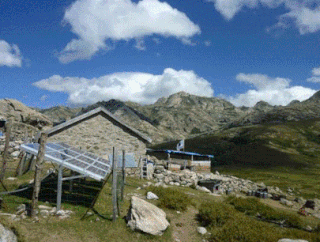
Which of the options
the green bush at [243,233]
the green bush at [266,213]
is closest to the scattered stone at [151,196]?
the green bush at [243,233]

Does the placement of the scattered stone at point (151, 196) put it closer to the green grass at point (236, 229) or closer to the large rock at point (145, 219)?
the green grass at point (236, 229)

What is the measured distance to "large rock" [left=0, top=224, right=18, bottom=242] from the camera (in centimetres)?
756

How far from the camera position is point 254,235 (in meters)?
10.6

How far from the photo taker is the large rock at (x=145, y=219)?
36.2 ft

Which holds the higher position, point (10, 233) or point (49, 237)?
point (10, 233)

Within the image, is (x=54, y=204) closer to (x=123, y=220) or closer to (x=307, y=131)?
(x=123, y=220)

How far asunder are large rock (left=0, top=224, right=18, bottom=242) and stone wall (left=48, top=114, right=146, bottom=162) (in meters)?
16.3

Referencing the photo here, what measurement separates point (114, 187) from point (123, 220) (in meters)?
1.66

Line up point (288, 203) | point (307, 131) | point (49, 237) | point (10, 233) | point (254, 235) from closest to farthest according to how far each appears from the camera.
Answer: point (10, 233) < point (49, 237) < point (254, 235) < point (288, 203) < point (307, 131)

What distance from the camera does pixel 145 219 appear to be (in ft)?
37.1

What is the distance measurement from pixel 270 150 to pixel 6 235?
108 meters

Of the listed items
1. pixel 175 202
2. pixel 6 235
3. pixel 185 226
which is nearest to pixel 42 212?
pixel 6 235

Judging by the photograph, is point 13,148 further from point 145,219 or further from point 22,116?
point 145,219

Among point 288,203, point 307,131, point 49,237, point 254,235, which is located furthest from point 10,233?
point 307,131
